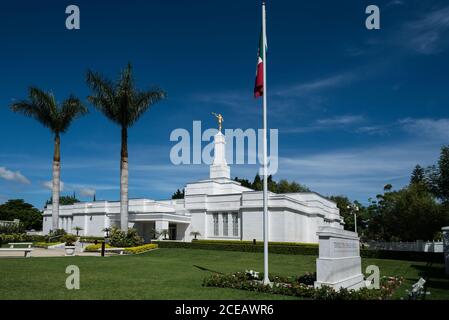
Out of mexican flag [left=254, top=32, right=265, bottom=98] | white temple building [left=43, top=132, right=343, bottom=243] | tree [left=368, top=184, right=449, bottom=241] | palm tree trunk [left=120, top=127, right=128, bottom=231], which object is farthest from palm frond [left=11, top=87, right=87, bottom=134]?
tree [left=368, top=184, right=449, bottom=241]

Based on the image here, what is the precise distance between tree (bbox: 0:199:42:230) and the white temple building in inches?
1233

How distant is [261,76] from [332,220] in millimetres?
40471

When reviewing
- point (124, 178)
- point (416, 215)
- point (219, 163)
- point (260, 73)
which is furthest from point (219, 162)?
point (260, 73)

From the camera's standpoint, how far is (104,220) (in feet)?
157

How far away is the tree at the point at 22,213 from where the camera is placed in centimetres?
7381

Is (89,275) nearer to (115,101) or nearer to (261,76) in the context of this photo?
(261,76)

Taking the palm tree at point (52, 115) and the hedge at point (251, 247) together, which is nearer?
the hedge at point (251, 247)

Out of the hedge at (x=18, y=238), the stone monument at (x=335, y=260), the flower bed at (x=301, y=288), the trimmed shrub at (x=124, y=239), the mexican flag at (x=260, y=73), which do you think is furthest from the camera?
Result: the hedge at (x=18, y=238)

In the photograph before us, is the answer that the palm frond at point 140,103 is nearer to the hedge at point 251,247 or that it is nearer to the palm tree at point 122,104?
the palm tree at point 122,104

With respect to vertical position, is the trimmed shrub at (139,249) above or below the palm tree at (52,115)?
below

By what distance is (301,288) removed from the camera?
35.7 feet

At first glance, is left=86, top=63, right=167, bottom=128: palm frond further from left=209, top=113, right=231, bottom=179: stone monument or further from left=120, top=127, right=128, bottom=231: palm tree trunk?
left=209, top=113, right=231, bottom=179: stone monument

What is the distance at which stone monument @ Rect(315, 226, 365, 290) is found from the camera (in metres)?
11.3

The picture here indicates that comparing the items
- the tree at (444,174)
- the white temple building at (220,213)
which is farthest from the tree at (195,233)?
the tree at (444,174)
